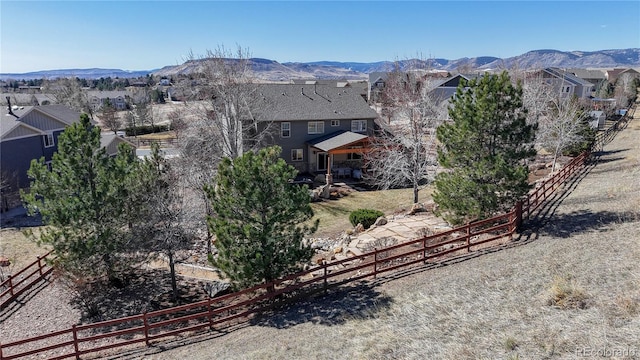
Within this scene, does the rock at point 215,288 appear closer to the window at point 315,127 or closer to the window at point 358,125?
the window at point 315,127

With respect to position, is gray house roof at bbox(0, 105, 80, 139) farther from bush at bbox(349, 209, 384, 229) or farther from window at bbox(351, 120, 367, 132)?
window at bbox(351, 120, 367, 132)

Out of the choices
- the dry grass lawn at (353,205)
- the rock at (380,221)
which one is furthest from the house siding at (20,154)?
the rock at (380,221)

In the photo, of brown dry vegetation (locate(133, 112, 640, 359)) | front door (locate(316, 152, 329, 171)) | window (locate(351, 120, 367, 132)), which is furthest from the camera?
window (locate(351, 120, 367, 132))

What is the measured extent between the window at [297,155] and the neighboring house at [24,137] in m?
17.7

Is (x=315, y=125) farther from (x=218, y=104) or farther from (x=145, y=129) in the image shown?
(x=145, y=129)

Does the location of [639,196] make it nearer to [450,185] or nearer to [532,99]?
[450,185]

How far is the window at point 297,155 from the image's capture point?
3716cm

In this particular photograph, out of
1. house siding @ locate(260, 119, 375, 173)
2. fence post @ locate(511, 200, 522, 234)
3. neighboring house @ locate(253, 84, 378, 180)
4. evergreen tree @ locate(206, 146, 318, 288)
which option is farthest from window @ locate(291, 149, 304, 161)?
evergreen tree @ locate(206, 146, 318, 288)

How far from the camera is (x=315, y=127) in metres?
37.5

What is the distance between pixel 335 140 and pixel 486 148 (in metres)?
20.2

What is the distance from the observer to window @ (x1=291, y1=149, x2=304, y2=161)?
3716 centimetres

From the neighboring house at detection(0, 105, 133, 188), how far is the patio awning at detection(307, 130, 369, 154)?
19.5 m

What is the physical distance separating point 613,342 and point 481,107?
31.5 ft

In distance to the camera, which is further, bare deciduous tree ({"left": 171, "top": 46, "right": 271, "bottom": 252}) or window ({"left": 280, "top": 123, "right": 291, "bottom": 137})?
window ({"left": 280, "top": 123, "right": 291, "bottom": 137})
